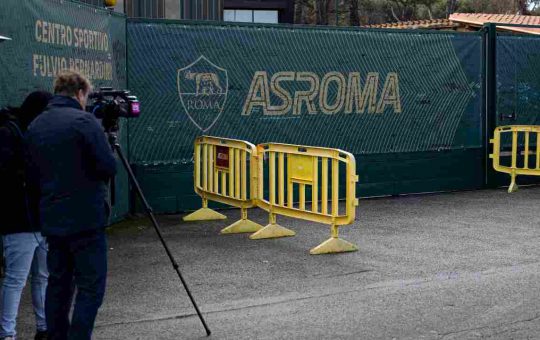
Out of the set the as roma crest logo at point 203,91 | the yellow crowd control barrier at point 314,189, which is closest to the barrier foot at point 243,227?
the yellow crowd control barrier at point 314,189

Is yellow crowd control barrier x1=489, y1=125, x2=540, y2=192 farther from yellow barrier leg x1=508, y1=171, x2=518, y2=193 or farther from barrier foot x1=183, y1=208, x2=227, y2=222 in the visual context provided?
barrier foot x1=183, y1=208, x2=227, y2=222

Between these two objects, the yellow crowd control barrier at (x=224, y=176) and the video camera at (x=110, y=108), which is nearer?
the video camera at (x=110, y=108)

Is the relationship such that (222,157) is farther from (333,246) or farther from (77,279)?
(77,279)

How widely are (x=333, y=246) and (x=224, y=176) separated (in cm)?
230

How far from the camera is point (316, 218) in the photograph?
10.6 meters

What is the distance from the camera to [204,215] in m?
12.6

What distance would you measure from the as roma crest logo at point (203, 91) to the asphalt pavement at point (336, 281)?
4.68ft

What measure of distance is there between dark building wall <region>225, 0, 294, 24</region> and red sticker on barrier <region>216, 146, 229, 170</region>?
1684 cm

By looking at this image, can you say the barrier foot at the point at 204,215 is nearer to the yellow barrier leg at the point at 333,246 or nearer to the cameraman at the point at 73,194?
the yellow barrier leg at the point at 333,246

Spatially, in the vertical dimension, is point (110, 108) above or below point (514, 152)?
above

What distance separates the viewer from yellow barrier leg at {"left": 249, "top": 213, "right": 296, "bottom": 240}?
11.1m

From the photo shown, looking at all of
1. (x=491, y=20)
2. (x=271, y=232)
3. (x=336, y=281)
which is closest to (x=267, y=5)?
(x=491, y=20)

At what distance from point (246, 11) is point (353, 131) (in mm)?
15421

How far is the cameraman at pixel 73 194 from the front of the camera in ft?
19.2
